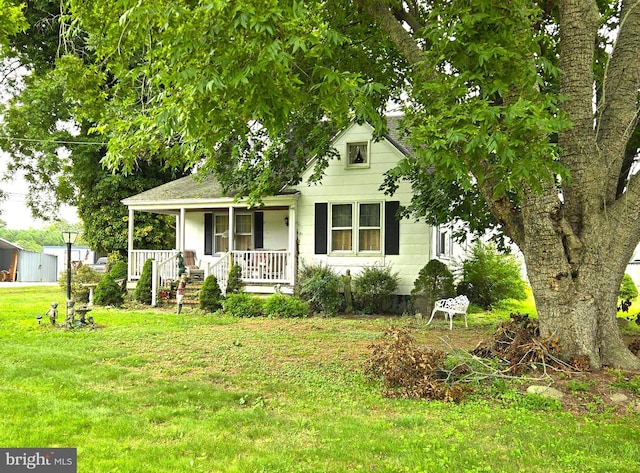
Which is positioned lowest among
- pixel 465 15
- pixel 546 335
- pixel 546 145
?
pixel 546 335

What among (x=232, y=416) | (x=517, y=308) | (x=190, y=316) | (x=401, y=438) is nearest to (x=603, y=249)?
(x=401, y=438)

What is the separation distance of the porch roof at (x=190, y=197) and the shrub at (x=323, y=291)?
2793 mm

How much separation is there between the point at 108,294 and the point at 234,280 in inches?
153

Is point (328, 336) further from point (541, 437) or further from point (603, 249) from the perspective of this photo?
point (541, 437)

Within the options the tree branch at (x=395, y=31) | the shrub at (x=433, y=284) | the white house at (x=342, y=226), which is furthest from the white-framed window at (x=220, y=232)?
the tree branch at (x=395, y=31)

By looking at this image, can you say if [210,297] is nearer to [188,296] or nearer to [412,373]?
[188,296]

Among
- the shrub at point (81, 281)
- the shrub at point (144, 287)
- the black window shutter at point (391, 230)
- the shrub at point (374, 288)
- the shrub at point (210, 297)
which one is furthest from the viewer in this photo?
the shrub at point (81, 281)

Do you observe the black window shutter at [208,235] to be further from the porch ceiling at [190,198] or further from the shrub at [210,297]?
the shrub at [210,297]

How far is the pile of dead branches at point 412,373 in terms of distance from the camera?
607 centimetres

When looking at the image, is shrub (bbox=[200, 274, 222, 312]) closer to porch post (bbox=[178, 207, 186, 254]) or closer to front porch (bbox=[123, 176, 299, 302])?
front porch (bbox=[123, 176, 299, 302])

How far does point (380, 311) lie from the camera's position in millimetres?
15039

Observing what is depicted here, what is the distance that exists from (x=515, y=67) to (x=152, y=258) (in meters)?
14.2

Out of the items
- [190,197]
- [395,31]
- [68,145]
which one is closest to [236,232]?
[190,197]

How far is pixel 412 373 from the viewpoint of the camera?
6.35m
